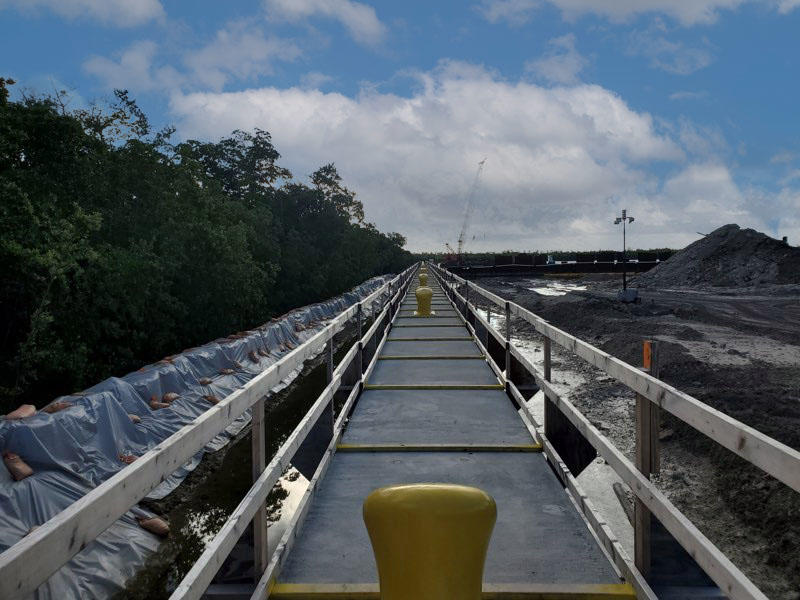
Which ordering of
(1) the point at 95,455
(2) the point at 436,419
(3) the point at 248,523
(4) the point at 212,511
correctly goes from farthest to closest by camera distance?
(4) the point at 212,511 → (1) the point at 95,455 → (2) the point at 436,419 → (3) the point at 248,523

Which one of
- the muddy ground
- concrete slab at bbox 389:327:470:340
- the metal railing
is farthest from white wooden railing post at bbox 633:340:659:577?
concrete slab at bbox 389:327:470:340

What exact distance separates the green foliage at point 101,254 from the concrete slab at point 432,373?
281 inches

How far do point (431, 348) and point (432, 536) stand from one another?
8316 mm

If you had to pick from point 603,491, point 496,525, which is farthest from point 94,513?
point 603,491

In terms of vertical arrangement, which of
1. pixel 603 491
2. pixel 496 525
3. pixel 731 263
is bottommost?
pixel 603 491

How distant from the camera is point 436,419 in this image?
584 cm

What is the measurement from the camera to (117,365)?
50.7 ft

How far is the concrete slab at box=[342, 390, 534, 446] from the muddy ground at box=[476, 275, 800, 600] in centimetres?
250

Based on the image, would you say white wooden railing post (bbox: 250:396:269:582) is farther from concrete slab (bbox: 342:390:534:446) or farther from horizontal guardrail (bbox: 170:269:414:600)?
concrete slab (bbox: 342:390:534:446)

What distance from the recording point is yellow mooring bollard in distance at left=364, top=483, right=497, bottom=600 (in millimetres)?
2205

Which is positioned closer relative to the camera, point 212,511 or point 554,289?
point 212,511

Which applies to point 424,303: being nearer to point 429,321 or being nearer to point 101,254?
point 429,321

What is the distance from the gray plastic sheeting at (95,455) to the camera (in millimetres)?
5238

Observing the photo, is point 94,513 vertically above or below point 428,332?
above
